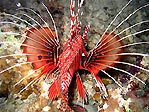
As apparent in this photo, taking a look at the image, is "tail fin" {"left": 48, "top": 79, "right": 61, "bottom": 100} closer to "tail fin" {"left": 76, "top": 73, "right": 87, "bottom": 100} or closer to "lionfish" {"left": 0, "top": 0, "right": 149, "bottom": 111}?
"lionfish" {"left": 0, "top": 0, "right": 149, "bottom": 111}

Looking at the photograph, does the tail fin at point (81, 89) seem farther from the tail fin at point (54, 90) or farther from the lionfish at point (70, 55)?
the tail fin at point (54, 90)

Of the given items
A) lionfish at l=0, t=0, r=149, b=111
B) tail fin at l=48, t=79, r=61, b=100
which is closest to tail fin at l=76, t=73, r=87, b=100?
lionfish at l=0, t=0, r=149, b=111

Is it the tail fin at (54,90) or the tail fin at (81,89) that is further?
the tail fin at (81,89)

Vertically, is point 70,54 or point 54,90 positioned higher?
point 70,54

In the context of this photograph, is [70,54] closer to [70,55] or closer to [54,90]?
[70,55]

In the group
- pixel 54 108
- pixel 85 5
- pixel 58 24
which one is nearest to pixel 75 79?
pixel 54 108

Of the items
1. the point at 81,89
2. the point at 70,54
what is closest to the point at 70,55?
the point at 70,54

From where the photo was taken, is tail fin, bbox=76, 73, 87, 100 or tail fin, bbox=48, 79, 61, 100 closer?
tail fin, bbox=48, 79, 61, 100

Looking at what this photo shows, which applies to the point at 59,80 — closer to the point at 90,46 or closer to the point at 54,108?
the point at 54,108

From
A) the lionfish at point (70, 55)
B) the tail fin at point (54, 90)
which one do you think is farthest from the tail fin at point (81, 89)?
the tail fin at point (54, 90)

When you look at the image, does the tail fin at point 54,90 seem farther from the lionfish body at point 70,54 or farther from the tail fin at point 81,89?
the tail fin at point 81,89

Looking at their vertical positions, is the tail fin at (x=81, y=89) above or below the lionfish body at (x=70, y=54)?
below
